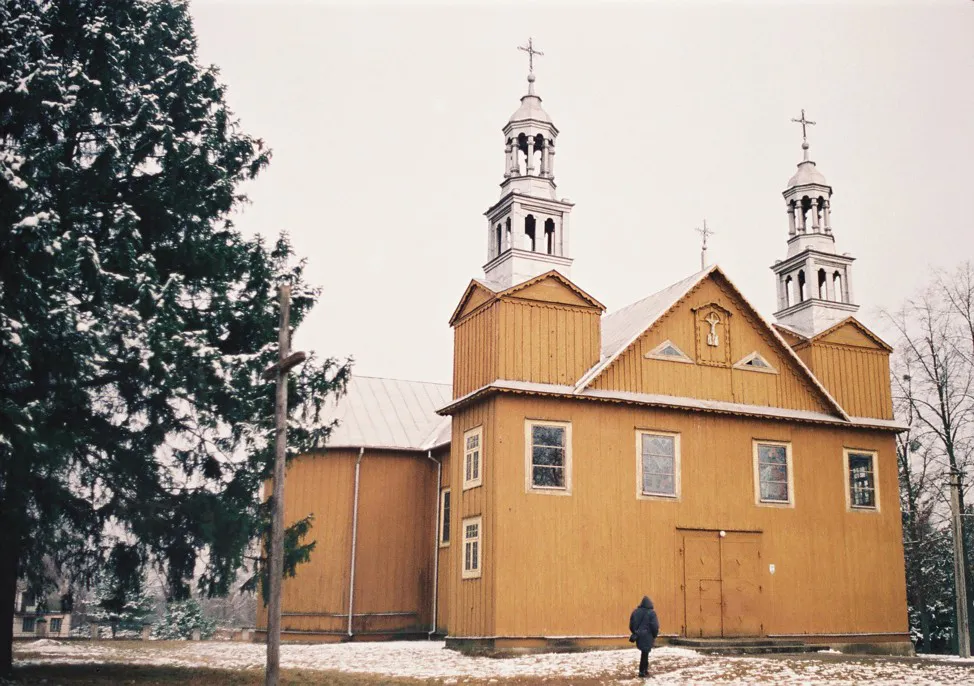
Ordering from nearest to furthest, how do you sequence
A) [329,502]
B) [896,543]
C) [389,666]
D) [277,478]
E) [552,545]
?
[277,478] < [389,666] < [552,545] < [896,543] < [329,502]

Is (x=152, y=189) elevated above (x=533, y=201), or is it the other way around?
(x=533, y=201)

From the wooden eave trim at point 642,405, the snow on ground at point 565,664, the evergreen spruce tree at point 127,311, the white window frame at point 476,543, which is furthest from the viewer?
the wooden eave trim at point 642,405

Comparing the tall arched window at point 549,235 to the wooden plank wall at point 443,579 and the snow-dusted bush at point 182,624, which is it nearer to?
the wooden plank wall at point 443,579

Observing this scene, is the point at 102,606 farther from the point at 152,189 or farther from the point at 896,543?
the point at 896,543

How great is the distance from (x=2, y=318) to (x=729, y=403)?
1791 centimetres

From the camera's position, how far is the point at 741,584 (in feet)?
82.8

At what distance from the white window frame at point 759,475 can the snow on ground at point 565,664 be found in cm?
406

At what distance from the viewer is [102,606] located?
18.7m

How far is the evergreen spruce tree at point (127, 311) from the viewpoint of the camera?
53.2ft

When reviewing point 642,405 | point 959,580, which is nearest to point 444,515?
point 642,405

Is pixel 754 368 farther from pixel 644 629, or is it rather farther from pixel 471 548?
pixel 644 629

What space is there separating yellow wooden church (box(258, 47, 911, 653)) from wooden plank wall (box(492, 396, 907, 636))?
0.05 m

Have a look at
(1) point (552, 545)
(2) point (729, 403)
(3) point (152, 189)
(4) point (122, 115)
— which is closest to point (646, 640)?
(1) point (552, 545)

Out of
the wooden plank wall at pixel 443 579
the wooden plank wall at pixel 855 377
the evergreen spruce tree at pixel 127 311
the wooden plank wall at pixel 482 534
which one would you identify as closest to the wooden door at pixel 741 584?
the wooden plank wall at pixel 855 377
